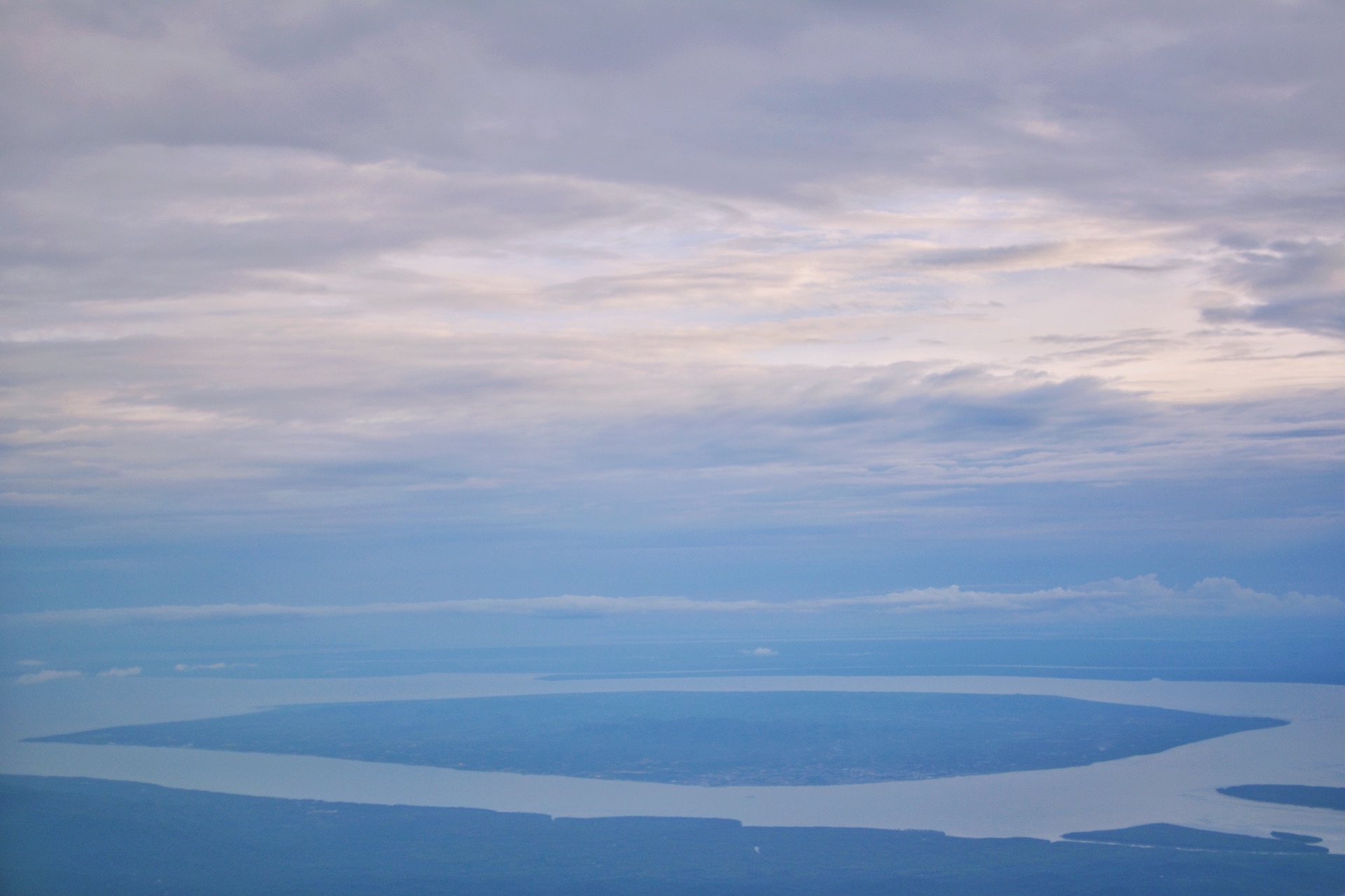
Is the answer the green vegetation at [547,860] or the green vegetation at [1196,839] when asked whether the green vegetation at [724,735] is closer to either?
the green vegetation at [547,860]

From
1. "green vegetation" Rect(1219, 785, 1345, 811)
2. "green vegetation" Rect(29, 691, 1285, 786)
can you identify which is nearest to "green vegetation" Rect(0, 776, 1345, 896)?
"green vegetation" Rect(1219, 785, 1345, 811)

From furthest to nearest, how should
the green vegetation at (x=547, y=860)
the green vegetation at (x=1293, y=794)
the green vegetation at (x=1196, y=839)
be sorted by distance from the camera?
1. the green vegetation at (x=1293, y=794)
2. the green vegetation at (x=1196, y=839)
3. the green vegetation at (x=547, y=860)

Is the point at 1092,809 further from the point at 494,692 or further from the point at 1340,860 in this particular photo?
the point at 494,692

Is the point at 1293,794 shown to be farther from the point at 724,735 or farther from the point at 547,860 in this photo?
the point at 724,735

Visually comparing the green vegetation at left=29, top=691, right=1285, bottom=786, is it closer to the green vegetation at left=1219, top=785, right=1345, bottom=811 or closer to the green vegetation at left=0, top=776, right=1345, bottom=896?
the green vegetation at left=1219, top=785, right=1345, bottom=811

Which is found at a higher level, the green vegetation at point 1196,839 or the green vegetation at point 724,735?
the green vegetation at point 1196,839

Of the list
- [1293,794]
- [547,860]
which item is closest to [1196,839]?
[1293,794]

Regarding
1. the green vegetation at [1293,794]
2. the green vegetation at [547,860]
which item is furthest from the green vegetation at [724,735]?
the green vegetation at [547,860]
